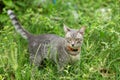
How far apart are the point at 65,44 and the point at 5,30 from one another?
4.53 ft

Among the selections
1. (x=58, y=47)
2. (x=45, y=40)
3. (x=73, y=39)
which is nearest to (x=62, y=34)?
(x=45, y=40)

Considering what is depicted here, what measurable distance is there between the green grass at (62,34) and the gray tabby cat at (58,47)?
0.34 ft

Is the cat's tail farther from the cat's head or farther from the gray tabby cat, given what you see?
the cat's head

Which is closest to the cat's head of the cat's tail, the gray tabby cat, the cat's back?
the gray tabby cat

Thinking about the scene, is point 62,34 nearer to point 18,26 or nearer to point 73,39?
point 18,26

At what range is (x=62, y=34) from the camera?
20.6ft

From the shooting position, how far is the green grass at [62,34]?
5.00 meters

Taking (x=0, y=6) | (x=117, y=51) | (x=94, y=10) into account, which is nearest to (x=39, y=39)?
(x=117, y=51)

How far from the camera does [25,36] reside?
5.78m

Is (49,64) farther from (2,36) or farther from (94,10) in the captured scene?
(94,10)

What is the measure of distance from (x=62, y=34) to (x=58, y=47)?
3.25 ft

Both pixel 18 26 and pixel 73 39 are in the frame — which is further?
pixel 18 26

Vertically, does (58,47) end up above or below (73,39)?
below

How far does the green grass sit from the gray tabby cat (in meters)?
0.10
